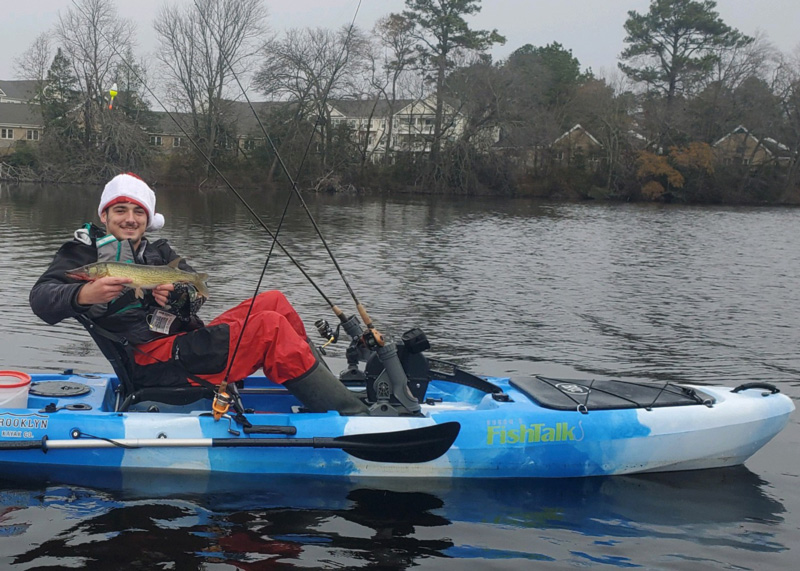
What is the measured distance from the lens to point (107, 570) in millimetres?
4258

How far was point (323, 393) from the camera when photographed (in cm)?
538

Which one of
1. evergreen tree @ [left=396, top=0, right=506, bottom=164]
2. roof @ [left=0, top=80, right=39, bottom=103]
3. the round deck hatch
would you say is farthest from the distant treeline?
the round deck hatch

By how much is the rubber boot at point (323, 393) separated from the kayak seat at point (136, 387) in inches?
21.7

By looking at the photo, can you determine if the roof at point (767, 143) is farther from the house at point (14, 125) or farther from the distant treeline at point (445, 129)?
the house at point (14, 125)

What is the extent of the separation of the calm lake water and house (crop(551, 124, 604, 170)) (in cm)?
3129

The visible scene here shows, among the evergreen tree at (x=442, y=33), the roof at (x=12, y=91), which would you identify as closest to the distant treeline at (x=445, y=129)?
the evergreen tree at (x=442, y=33)

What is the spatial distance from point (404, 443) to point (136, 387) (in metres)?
1.74

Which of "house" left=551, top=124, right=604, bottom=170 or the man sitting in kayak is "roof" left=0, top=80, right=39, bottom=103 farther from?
the man sitting in kayak

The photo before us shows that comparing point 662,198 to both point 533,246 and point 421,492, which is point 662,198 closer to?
point 533,246

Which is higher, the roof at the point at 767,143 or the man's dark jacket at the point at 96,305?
the roof at the point at 767,143

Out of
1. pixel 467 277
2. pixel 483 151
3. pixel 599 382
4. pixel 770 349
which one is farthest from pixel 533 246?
pixel 483 151

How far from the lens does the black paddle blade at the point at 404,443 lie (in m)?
5.30

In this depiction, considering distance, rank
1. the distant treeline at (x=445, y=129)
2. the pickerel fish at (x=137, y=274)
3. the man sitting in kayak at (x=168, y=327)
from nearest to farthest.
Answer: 1. the pickerel fish at (x=137, y=274)
2. the man sitting in kayak at (x=168, y=327)
3. the distant treeline at (x=445, y=129)

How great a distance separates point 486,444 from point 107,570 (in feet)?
7.82
